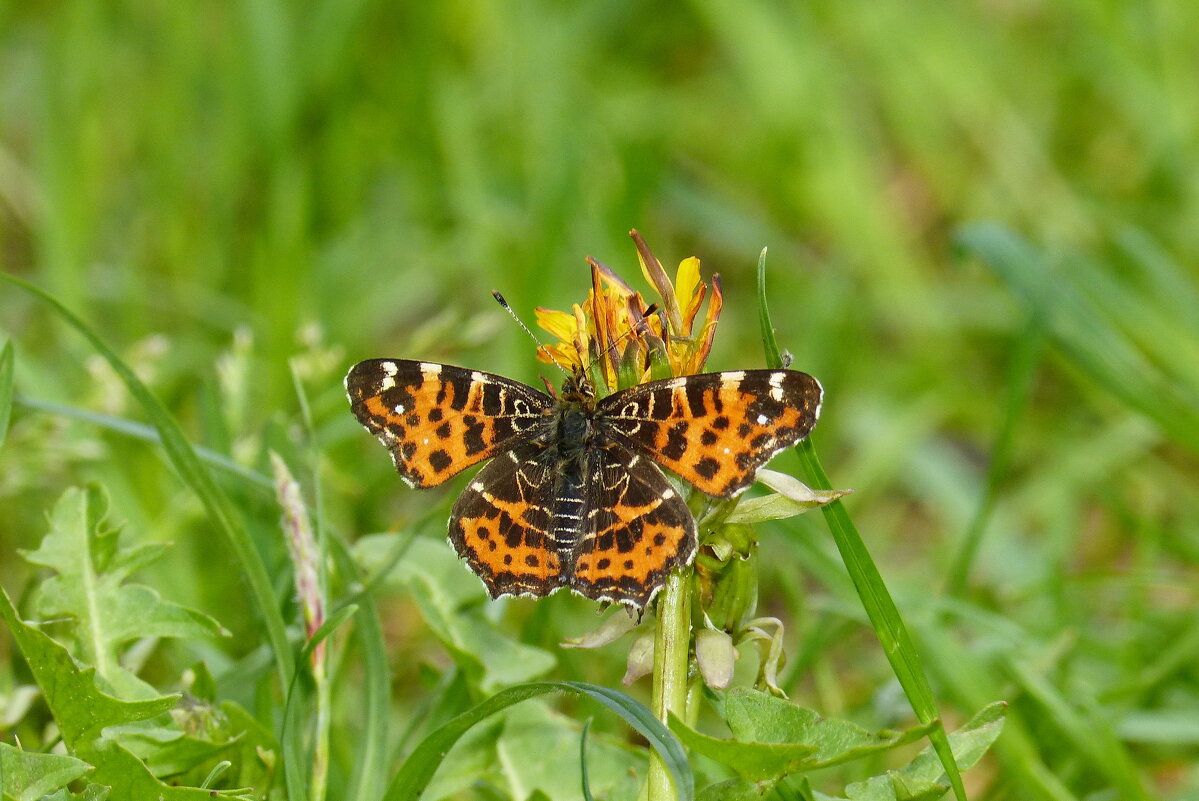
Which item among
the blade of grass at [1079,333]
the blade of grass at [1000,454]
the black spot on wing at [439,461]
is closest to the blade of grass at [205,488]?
the black spot on wing at [439,461]

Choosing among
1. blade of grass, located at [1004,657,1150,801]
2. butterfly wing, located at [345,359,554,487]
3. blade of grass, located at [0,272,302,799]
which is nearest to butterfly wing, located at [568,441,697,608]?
butterfly wing, located at [345,359,554,487]

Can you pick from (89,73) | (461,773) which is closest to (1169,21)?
(89,73)

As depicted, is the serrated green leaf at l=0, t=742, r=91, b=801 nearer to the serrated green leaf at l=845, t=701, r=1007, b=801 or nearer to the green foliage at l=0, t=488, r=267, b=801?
the green foliage at l=0, t=488, r=267, b=801

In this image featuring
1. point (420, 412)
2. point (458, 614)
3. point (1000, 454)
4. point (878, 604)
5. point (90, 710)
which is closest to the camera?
point (90, 710)

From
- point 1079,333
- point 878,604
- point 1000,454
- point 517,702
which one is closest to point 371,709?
point 517,702

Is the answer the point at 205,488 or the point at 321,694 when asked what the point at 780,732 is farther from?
the point at 205,488

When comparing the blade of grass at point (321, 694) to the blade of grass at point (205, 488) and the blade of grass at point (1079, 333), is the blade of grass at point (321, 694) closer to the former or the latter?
the blade of grass at point (205, 488)
